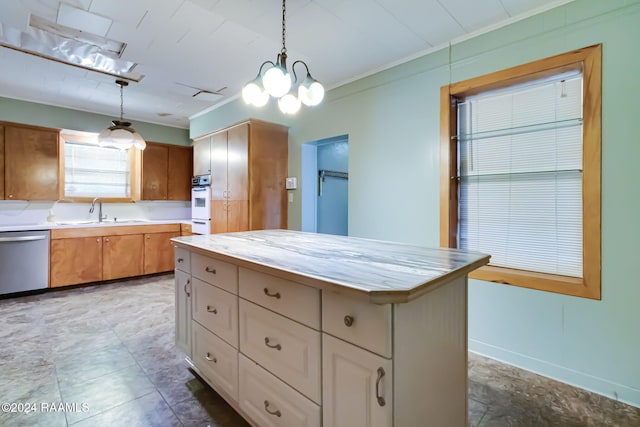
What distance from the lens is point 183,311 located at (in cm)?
205

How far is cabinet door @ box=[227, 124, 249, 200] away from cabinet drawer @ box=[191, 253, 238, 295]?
5.65 feet

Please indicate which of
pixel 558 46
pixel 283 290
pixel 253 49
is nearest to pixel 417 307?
pixel 283 290

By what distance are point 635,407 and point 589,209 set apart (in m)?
1.16

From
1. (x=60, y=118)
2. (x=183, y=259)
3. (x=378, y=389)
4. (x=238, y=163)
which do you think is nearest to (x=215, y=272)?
(x=183, y=259)

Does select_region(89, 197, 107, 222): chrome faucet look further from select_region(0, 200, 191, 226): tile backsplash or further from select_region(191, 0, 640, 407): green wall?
select_region(191, 0, 640, 407): green wall

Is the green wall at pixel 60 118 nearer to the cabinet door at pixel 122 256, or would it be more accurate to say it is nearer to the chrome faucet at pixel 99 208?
the chrome faucet at pixel 99 208

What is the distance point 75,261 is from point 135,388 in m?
3.05

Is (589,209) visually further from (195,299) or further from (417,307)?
(195,299)

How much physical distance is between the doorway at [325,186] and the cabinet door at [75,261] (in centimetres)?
298

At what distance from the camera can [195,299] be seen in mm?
1909

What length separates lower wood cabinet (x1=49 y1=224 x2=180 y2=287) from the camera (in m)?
3.92

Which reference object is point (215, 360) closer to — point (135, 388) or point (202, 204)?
point (135, 388)

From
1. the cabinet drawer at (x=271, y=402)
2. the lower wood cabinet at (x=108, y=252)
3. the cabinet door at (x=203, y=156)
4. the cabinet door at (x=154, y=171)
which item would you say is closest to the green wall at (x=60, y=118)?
the cabinet door at (x=154, y=171)

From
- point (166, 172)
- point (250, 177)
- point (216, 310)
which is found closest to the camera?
point (216, 310)
